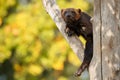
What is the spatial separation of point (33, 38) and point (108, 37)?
6314 millimetres

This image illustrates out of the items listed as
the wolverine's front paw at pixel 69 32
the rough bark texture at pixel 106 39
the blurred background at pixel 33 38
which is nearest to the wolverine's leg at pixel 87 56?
the wolverine's front paw at pixel 69 32

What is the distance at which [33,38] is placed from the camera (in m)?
12.3

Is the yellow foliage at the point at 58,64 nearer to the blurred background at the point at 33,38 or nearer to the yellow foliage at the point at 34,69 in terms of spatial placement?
the blurred background at the point at 33,38

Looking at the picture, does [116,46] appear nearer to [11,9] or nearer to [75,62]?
[75,62]

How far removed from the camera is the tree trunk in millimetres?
6016

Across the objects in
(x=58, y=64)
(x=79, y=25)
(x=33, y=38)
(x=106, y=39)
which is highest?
(x=106, y=39)

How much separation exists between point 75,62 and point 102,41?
19.5 feet

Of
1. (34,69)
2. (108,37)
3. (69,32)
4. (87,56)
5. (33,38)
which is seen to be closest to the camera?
(108,37)

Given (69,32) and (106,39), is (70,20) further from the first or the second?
(106,39)

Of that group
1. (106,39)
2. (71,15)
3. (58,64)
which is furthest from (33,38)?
(106,39)

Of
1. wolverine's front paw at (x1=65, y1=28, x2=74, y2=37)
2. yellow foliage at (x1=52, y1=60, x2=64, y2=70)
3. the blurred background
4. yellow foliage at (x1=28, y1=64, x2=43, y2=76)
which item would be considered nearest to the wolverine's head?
wolverine's front paw at (x1=65, y1=28, x2=74, y2=37)

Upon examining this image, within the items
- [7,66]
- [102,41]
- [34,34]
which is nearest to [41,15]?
[34,34]

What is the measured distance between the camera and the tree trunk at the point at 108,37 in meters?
6.02

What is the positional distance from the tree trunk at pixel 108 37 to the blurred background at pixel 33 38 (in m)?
5.71
